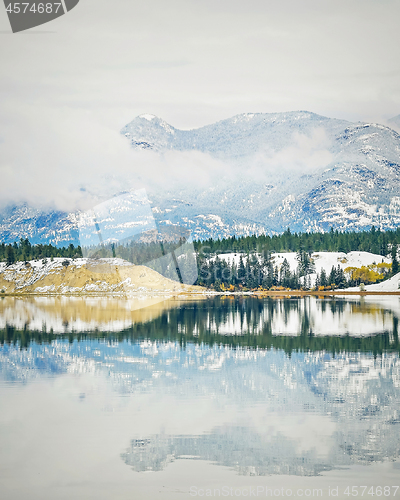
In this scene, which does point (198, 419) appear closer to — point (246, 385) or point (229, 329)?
point (246, 385)

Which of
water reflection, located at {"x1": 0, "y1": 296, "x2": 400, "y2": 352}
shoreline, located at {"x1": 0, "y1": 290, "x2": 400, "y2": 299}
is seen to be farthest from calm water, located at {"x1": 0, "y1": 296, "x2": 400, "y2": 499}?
shoreline, located at {"x1": 0, "y1": 290, "x2": 400, "y2": 299}

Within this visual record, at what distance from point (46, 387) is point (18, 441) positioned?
1042 centimetres

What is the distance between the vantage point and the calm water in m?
19.8

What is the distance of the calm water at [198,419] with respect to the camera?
781 inches

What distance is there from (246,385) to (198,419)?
7977 millimetres

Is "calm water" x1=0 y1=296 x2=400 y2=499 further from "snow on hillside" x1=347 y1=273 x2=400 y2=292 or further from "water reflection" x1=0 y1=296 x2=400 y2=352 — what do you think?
"snow on hillside" x1=347 y1=273 x2=400 y2=292

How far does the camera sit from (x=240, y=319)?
82.2m

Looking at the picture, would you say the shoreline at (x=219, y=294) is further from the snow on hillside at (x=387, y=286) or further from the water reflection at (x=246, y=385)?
the water reflection at (x=246, y=385)

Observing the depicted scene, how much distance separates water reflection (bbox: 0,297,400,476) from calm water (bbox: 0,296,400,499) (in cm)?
11

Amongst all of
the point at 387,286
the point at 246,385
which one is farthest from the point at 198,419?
the point at 387,286

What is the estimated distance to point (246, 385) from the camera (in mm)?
34438

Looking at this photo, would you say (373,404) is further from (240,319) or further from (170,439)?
(240,319)

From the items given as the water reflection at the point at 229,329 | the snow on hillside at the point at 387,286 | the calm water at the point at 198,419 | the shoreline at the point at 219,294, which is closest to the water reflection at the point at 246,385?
the calm water at the point at 198,419

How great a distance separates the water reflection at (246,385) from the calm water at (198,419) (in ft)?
0.35
